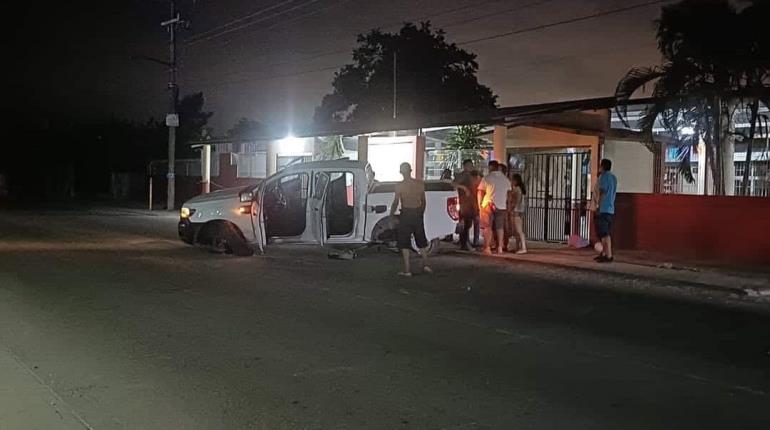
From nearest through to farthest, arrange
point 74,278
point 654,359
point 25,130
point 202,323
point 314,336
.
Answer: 1. point 654,359
2. point 314,336
3. point 202,323
4. point 74,278
5. point 25,130

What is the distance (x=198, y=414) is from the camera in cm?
633

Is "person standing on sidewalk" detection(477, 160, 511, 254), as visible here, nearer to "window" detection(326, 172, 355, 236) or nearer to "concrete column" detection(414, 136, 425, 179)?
"window" detection(326, 172, 355, 236)

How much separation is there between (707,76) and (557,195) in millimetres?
4333

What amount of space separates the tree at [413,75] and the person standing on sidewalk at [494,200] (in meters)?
34.2

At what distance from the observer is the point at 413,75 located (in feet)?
171

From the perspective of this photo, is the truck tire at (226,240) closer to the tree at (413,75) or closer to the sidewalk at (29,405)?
the sidewalk at (29,405)

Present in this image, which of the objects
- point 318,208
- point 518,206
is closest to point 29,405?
point 318,208

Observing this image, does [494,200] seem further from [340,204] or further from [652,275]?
[652,275]

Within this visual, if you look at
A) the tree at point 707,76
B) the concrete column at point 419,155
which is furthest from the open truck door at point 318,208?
the concrete column at point 419,155

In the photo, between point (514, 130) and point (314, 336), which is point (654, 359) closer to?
point (314, 336)

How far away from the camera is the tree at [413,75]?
51.9m

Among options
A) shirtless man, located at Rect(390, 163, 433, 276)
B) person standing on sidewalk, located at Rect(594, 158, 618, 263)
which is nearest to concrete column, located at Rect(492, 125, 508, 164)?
person standing on sidewalk, located at Rect(594, 158, 618, 263)

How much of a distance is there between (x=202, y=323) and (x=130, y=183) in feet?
131

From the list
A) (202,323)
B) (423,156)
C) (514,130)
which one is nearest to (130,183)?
(423,156)
